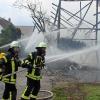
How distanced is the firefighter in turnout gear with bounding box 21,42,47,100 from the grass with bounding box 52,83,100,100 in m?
1.36

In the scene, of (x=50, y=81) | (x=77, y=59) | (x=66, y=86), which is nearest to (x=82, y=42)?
(x=77, y=59)

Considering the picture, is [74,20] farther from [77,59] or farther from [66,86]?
[66,86]

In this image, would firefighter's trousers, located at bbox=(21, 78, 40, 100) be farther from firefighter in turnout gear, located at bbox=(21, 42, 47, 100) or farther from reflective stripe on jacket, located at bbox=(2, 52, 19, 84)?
reflective stripe on jacket, located at bbox=(2, 52, 19, 84)

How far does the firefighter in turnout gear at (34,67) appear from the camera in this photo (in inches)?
391

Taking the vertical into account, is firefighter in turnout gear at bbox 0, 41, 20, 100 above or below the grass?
above

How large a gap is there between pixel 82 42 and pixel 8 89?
41.6ft

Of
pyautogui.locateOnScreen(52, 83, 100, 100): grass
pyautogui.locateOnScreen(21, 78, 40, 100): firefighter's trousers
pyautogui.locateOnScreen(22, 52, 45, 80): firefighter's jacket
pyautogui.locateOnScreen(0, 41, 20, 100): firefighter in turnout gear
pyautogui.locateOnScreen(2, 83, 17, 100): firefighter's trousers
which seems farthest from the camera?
pyautogui.locateOnScreen(52, 83, 100, 100): grass

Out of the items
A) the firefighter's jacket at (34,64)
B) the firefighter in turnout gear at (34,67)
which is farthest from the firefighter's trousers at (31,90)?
the firefighter's jacket at (34,64)

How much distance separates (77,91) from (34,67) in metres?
2.93

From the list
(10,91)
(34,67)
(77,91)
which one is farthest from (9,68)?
(77,91)

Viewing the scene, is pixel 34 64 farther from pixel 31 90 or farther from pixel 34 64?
pixel 31 90

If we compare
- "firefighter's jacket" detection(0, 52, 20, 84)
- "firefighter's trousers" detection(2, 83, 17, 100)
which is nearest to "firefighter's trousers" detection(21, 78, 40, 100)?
"firefighter's trousers" detection(2, 83, 17, 100)

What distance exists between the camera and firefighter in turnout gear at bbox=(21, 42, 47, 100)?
9.92 metres

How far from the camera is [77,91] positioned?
40.7ft
